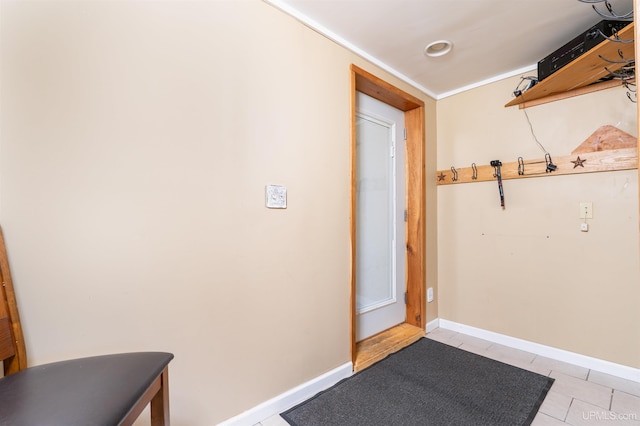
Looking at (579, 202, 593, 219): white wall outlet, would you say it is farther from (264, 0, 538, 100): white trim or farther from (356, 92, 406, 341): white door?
(356, 92, 406, 341): white door

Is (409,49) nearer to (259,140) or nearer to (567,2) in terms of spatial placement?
(567,2)

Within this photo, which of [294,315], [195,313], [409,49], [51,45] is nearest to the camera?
[51,45]

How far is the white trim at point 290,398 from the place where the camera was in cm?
138

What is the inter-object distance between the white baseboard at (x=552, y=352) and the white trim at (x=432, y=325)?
0.16 ft

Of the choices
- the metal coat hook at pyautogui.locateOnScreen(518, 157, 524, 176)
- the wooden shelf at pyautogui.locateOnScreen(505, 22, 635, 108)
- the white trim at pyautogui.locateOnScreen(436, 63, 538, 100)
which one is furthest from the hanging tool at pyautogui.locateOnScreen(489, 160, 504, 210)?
the white trim at pyautogui.locateOnScreen(436, 63, 538, 100)

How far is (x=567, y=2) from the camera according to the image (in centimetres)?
149

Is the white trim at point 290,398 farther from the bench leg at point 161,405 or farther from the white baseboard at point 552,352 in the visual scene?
the white baseboard at point 552,352

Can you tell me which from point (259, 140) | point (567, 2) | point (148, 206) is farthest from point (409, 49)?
point (148, 206)

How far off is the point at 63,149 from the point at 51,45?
36cm

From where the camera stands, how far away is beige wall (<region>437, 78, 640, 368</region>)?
182 cm

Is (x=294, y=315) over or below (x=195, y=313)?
below

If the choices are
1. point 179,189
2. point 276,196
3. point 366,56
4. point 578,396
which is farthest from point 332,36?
point 578,396

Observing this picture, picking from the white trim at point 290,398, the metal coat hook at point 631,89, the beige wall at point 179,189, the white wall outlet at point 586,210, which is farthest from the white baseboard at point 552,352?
the metal coat hook at point 631,89

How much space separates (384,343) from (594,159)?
79.9 inches
